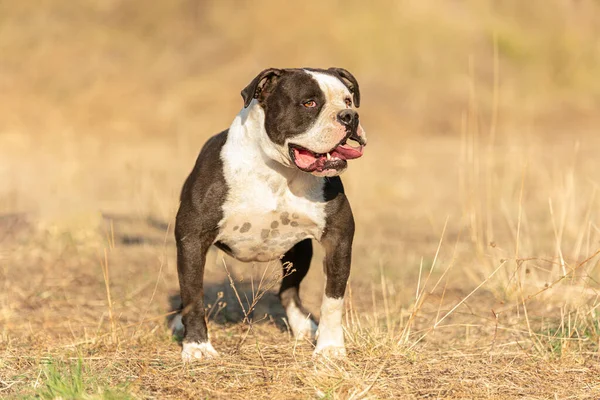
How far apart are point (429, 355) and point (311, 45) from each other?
17.4 meters

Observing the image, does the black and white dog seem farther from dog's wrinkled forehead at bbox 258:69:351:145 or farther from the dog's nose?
the dog's nose

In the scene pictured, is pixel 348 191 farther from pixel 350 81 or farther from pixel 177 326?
pixel 350 81

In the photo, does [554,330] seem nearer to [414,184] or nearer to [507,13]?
[414,184]

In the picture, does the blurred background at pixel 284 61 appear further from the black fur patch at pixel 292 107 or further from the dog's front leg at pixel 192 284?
the black fur patch at pixel 292 107

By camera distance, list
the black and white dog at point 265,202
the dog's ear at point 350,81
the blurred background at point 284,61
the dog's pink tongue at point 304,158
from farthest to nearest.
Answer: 1. the blurred background at point 284,61
2. the dog's ear at point 350,81
3. the black and white dog at point 265,202
4. the dog's pink tongue at point 304,158

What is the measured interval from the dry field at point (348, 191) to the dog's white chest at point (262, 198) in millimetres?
284

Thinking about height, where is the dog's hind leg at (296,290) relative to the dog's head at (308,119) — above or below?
below

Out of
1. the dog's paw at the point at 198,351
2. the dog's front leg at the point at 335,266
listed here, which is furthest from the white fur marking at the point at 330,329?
the dog's paw at the point at 198,351

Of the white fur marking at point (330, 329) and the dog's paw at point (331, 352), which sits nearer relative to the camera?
the dog's paw at point (331, 352)

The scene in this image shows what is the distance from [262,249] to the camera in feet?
16.6

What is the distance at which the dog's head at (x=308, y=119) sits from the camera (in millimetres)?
4465

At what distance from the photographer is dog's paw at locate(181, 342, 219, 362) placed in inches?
186

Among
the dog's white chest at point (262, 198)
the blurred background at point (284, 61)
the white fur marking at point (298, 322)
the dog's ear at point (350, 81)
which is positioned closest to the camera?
the dog's white chest at point (262, 198)

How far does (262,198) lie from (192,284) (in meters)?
0.61
